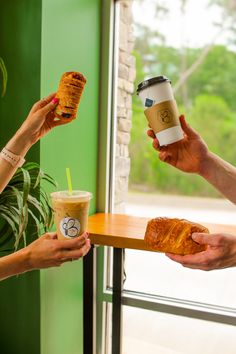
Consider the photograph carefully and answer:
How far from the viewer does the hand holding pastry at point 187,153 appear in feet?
4.89

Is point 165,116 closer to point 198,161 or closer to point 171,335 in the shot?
point 198,161

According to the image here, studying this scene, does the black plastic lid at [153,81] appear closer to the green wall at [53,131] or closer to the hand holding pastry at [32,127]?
the hand holding pastry at [32,127]

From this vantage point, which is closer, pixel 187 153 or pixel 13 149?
pixel 13 149

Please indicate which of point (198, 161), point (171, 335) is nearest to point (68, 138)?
point (198, 161)

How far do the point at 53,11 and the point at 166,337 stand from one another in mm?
2119

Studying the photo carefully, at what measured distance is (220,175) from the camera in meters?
1.54

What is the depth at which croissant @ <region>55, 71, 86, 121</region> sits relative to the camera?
1.17 meters

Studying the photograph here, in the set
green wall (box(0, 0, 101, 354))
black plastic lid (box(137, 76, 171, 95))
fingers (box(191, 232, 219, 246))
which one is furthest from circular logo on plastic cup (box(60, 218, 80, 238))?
green wall (box(0, 0, 101, 354))

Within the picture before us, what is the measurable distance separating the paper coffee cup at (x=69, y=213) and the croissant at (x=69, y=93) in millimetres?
270

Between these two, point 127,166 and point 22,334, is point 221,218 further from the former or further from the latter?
point 22,334

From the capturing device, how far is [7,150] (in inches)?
48.1

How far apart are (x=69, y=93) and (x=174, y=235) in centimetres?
58

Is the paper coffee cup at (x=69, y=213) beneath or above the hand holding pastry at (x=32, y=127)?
beneath

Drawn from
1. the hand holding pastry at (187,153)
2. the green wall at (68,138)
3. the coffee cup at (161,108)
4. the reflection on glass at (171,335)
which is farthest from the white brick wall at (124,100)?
the coffee cup at (161,108)
